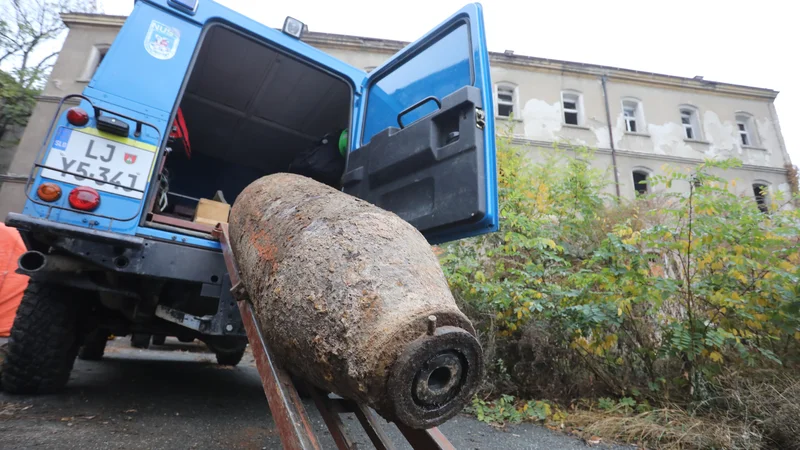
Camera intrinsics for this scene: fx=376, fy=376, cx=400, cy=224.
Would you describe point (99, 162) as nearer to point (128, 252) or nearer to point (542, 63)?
point (128, 252)

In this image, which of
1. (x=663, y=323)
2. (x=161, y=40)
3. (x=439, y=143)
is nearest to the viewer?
(x=439, y=143)

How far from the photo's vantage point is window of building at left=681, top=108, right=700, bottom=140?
50.3 feet

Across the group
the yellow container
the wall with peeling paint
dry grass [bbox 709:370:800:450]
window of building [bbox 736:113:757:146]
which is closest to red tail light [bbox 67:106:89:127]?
the yellow container

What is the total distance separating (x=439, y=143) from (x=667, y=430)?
242 cm

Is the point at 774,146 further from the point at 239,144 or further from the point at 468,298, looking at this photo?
the point at 239,144

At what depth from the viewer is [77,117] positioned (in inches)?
76.9

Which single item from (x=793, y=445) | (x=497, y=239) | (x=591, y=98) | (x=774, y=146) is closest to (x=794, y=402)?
(x=793, y=445)

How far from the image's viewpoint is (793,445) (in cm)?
216

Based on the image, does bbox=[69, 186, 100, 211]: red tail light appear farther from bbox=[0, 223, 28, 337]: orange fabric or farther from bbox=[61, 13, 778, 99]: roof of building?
bbox=[61, 13, 778, 99]: roof of building

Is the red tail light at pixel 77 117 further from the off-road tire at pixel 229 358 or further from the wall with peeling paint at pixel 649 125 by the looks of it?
the wall with peeling paint at pixel 649 125

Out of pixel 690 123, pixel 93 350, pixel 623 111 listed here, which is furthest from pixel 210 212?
pixel 690 123

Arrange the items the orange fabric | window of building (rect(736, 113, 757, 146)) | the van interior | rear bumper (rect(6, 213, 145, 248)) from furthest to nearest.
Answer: window of building (rect(736, 113, 757, 146)) → the orange fabric → the van interior → rear bumper (rect(6, 213, 145, 248))

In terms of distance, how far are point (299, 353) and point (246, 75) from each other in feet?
12.9

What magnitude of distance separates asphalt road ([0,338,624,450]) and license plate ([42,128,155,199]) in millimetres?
1313
